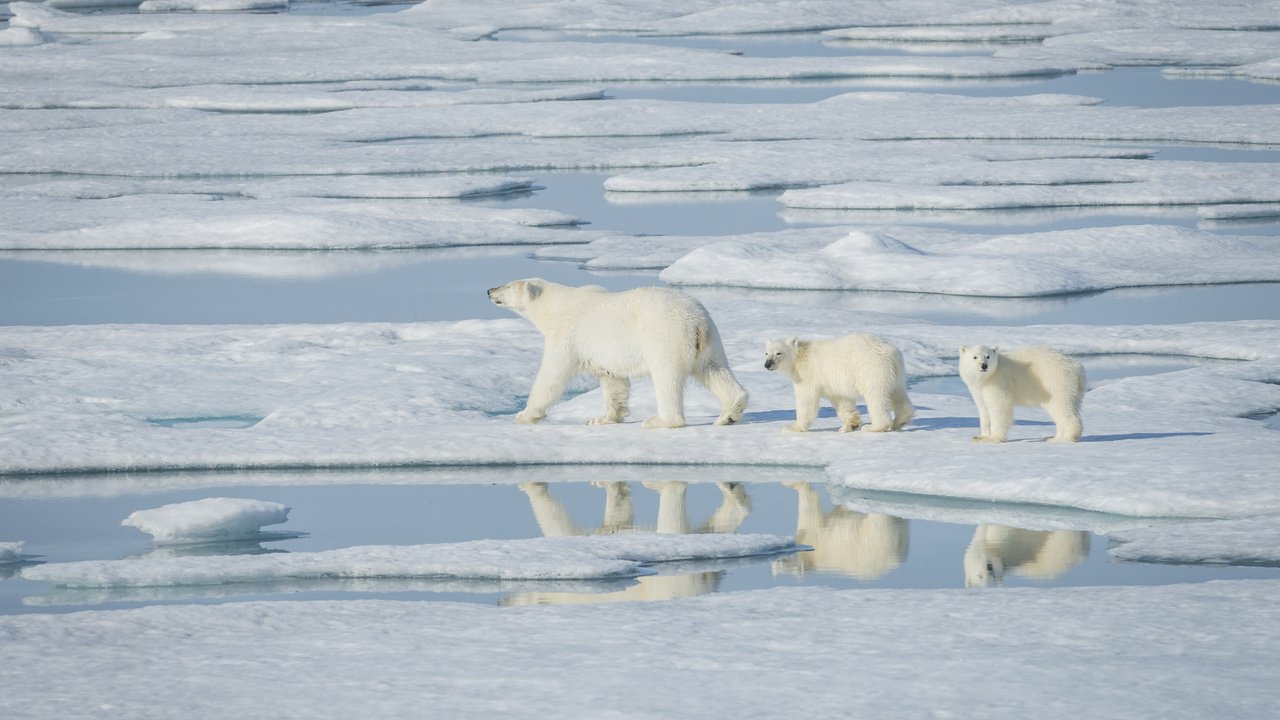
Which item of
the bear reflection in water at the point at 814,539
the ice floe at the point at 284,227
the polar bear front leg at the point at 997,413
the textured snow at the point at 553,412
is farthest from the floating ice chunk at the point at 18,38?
the polar bear front leg at the point at 997,413

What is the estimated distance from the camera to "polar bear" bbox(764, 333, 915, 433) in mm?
7574

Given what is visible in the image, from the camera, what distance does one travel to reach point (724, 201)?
16.9 m

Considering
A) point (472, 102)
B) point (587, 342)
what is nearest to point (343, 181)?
point (472, 102)

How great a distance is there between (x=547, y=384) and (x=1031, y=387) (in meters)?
2.08

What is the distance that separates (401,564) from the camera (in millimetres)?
6043

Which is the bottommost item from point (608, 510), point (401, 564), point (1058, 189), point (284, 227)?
point (608, 510)

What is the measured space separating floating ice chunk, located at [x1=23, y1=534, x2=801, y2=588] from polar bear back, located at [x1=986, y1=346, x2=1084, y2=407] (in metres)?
1.81

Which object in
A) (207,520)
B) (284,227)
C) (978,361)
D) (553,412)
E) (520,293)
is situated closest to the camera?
(207,520)

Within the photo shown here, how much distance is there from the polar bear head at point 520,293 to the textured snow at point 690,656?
9.26 feet

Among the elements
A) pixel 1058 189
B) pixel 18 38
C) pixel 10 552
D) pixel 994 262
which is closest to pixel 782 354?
pixel 10 552

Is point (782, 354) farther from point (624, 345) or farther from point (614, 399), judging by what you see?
point (614, 399)

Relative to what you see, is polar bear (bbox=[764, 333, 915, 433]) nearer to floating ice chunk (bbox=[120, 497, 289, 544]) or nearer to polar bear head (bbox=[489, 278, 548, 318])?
polar bear head (bbox=[489, 278, 548, 318])

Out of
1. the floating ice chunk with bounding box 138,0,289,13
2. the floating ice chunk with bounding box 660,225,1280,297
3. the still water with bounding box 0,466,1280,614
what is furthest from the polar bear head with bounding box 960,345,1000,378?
the floating ice chunk with bounding box 138,0,289,13

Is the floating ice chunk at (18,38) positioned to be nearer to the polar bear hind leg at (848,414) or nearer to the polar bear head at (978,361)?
the polar bear hind leg at (848,414)
